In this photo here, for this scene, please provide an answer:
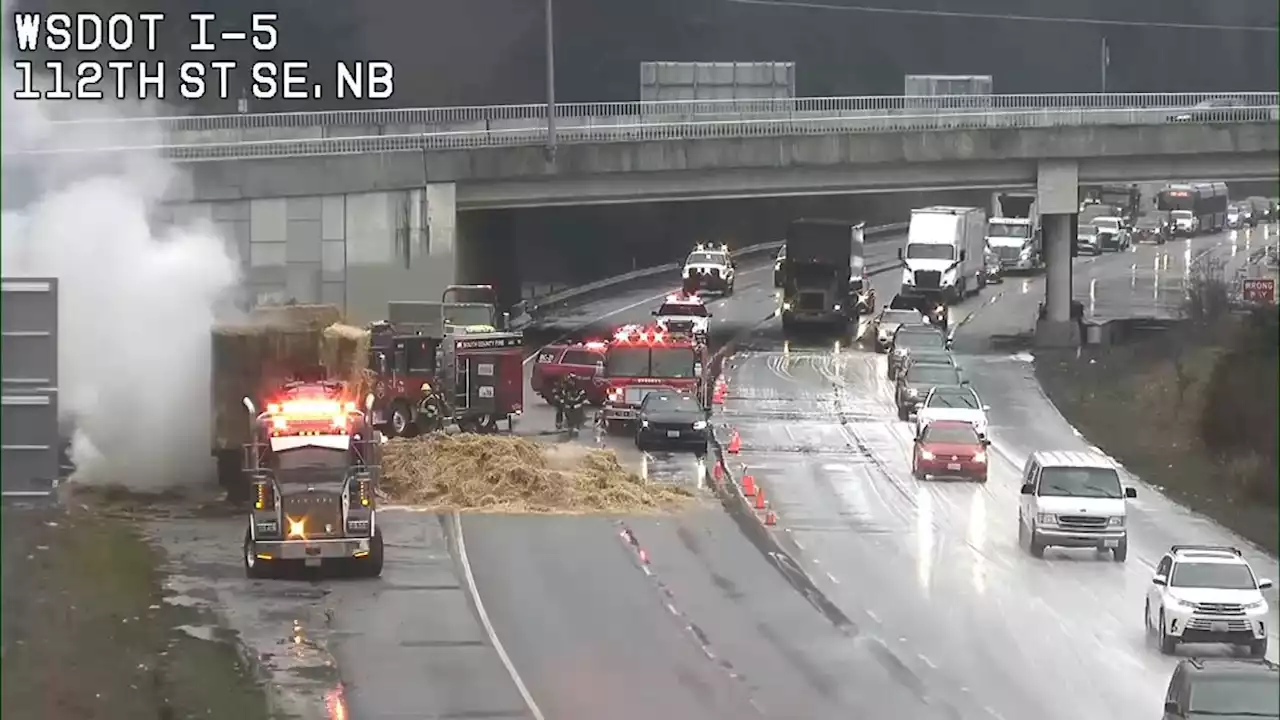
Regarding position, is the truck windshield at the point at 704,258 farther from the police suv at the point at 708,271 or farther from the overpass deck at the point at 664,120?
the overpass deck at the point at 664,120

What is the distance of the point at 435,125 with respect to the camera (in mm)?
58344

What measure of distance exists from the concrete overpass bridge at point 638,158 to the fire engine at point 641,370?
772cm

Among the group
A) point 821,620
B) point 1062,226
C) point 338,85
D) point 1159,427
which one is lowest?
point 821,620

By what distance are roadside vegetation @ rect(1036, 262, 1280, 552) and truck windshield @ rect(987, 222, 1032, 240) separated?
30.2m

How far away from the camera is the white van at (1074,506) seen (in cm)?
2966

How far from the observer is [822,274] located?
64750mm

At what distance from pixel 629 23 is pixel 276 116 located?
46.5 ft

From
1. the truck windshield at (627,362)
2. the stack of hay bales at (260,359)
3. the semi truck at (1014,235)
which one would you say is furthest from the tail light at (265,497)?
the semi truck at (1014,235)

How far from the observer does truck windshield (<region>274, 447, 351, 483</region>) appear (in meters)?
28.9

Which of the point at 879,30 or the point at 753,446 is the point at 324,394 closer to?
the point at 753,446

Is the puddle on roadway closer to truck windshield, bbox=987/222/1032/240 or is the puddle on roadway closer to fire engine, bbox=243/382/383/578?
fire engine, bbox=243/382/383/578

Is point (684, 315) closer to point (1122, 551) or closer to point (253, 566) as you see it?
point (1122, 551)

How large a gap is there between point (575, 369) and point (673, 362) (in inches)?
153

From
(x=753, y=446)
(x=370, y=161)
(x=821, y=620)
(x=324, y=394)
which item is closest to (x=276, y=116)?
(x=370, y=161)
